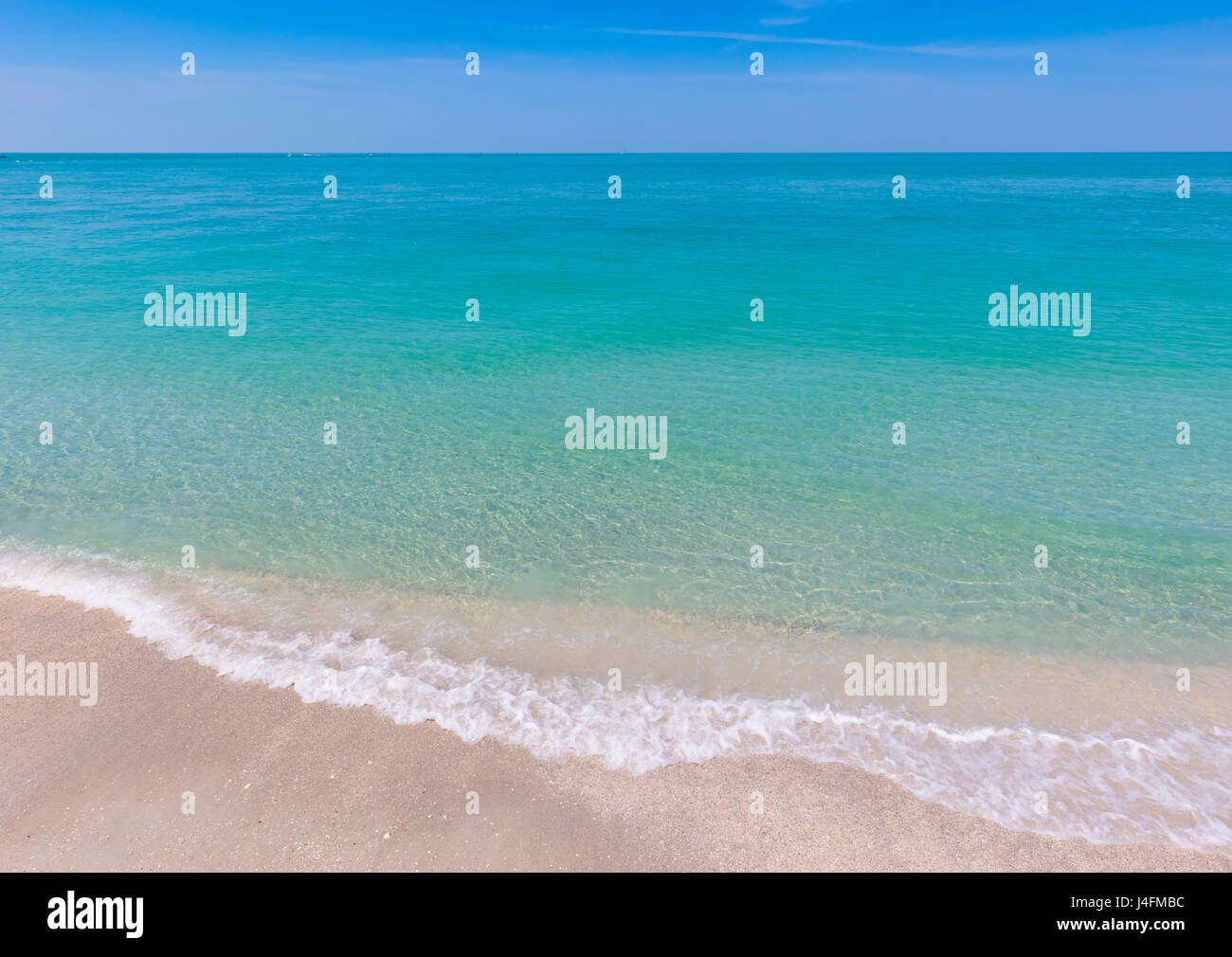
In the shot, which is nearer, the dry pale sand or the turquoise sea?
the dry pale sand

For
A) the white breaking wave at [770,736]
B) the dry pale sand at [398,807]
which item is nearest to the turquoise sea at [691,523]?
the white breaking wave at [770,736]

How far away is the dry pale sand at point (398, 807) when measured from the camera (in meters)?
6.14

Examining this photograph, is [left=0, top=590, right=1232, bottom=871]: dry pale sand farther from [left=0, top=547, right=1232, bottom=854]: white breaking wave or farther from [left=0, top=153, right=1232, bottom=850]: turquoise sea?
[left=0, top=153, right=1232, bottom=850]: turquoise sea

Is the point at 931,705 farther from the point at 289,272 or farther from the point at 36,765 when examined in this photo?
the point at 289,272

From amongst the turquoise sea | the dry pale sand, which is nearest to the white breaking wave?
the turquoise sea

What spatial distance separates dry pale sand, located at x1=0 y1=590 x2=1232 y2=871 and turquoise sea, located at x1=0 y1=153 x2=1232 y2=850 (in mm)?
347

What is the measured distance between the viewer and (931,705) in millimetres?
7977

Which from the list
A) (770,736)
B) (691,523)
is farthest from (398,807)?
(691,523)

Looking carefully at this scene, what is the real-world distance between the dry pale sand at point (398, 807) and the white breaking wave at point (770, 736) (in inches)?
8.1

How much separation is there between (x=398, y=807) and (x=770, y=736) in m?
3.89

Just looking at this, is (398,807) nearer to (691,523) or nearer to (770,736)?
(770,736)

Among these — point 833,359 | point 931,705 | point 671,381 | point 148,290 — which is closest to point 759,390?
point 671,381

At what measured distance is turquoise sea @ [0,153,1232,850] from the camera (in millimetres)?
7723

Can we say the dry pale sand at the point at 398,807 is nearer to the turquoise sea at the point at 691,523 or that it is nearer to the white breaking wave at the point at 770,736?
the white breaking wave at the point at 770,736
